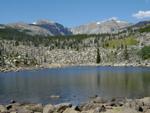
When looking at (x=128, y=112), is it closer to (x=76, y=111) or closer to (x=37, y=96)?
(x=76, y=111)

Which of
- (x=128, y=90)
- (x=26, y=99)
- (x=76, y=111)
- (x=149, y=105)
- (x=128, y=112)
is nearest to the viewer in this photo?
(x=128, y=112)

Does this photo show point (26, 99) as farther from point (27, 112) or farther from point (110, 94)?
point (27, 112)

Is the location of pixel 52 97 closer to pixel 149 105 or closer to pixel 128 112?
pixel 149 105

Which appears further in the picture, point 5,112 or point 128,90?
point 128,90

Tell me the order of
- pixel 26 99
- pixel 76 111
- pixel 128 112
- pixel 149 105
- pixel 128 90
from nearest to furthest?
pixel 128 112 → pixel 76 111 → pixel 149 105 → pixel 26 99 → pixel 128 90

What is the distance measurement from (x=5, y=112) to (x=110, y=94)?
142 feet

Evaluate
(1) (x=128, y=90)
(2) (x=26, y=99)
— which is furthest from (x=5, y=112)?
(1) (x=128, y=90)

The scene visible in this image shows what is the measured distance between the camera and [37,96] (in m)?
100

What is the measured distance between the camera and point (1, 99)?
95562 mm

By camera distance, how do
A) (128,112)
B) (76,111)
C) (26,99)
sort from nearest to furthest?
(128,112) → (76,111) → (26,99)

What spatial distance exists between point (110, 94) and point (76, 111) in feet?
141

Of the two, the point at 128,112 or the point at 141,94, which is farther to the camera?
the point at 141,94

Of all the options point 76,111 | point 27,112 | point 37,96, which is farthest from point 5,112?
point 37,96

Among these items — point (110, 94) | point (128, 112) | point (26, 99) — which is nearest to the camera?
point (128, 112)
